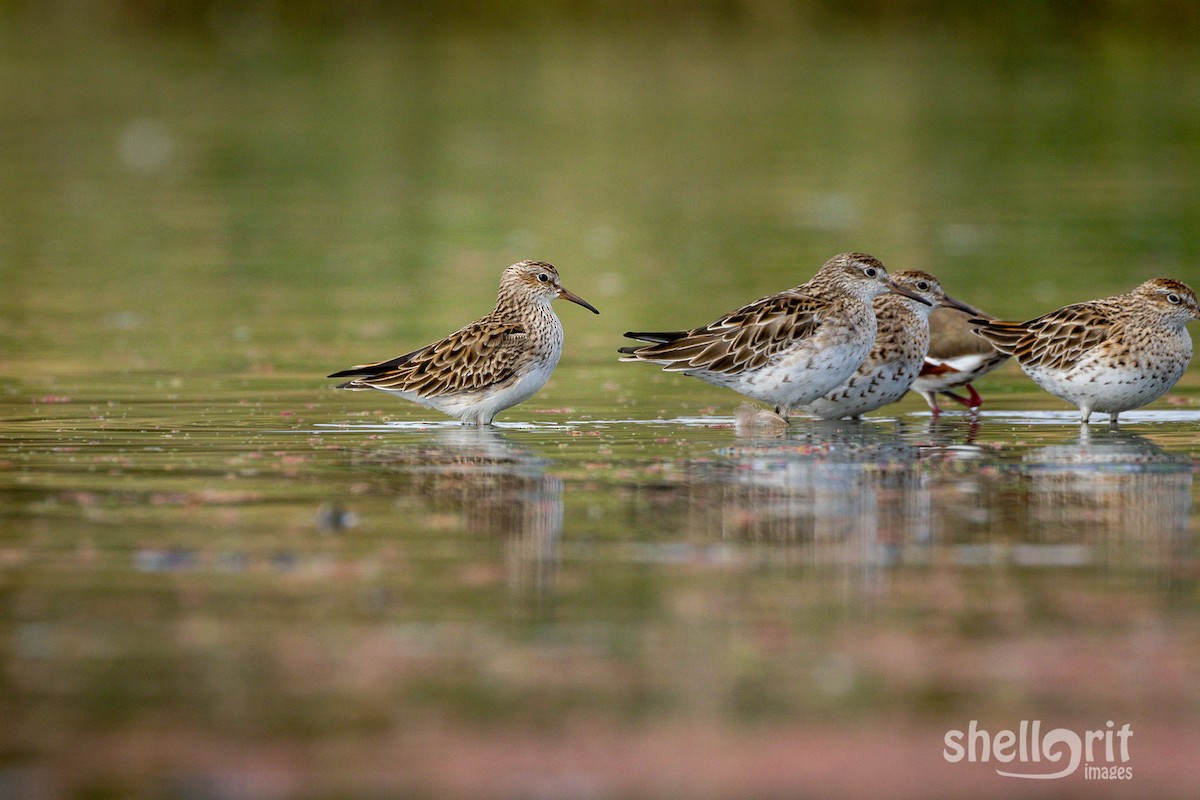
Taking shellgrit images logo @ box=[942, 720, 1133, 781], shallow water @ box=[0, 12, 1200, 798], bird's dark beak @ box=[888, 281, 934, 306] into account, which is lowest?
shellgrit images logo @ box=[942, 720, 1133, 781]

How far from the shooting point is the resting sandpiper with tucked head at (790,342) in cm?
1357

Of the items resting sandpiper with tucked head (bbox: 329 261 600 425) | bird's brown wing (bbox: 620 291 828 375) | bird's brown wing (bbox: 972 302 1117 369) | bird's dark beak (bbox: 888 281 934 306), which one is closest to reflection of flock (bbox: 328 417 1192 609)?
resting sandpiper with tucked head (bbox: 329 261 600 425)

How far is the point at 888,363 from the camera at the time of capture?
46.4ft

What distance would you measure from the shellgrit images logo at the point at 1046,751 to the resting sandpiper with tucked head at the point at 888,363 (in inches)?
275

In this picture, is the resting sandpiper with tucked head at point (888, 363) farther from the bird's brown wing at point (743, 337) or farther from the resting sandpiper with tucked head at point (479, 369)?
the resting sandpiper with tucked head at point (479, 369)

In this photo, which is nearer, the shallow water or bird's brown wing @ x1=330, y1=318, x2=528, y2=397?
the shallow water

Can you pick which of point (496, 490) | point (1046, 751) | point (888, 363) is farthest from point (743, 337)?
point (1046, 751)

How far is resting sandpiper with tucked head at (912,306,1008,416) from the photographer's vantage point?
15008mm

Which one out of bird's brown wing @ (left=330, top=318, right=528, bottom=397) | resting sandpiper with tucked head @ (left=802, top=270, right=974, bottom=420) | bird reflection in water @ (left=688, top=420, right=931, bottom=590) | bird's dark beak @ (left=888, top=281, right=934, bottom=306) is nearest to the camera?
bird reflection in water @ (left=688, top=420, right=931, bottom=590)

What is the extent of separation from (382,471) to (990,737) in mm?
5465

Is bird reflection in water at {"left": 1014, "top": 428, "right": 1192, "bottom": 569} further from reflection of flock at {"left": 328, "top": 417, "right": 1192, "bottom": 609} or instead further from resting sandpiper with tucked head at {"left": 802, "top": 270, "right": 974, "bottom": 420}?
resting sandpiper with tucked head at {"left": 802, "top": 270, "right": 974, "bottom": 420}

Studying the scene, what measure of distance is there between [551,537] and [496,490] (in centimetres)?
134

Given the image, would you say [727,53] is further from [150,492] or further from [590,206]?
[150,492]

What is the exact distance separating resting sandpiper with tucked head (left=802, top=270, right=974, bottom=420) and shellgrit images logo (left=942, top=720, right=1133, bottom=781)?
22.9ft
